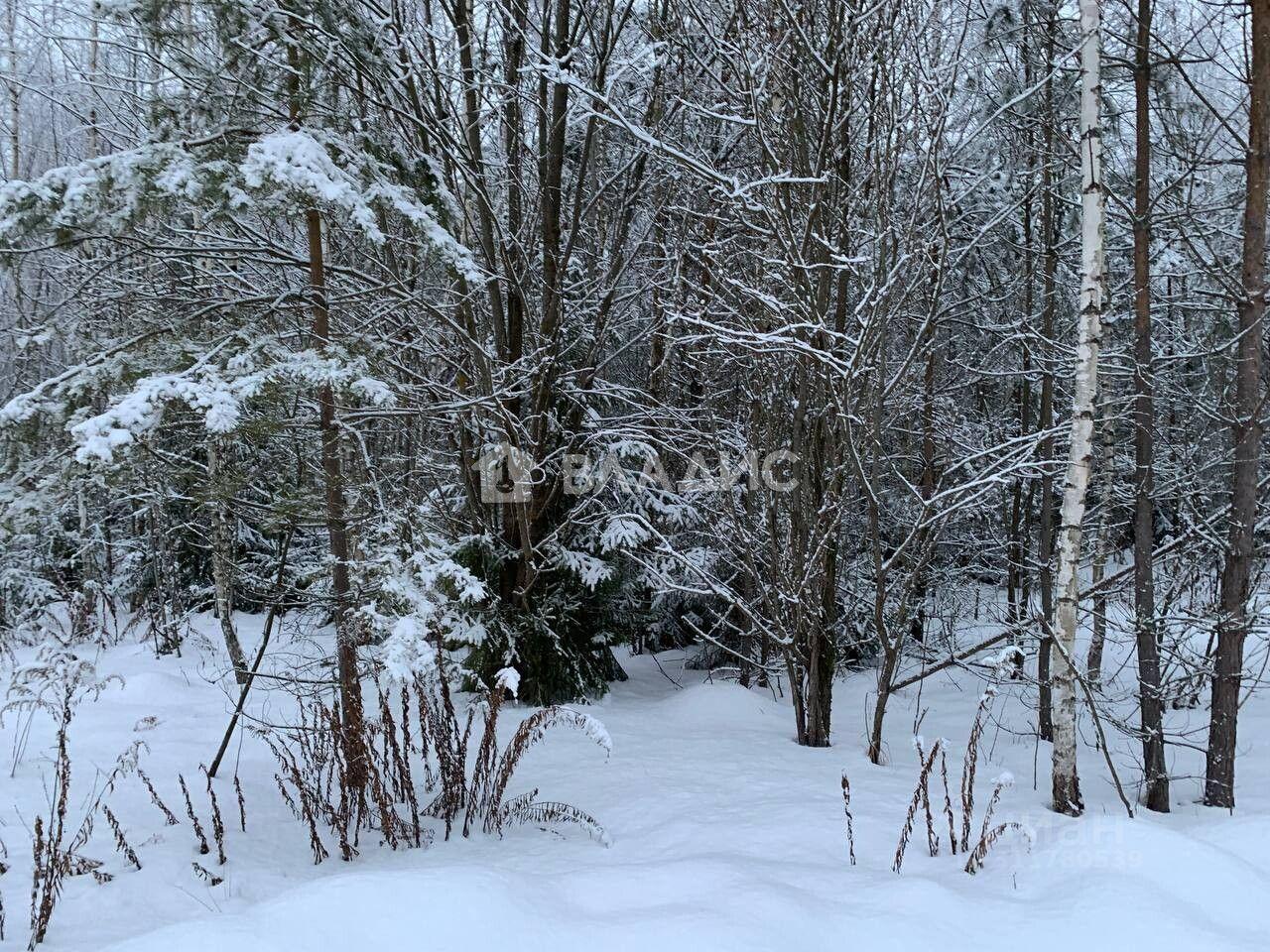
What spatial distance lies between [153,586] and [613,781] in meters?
8.78

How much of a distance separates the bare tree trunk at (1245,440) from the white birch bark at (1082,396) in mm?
1052

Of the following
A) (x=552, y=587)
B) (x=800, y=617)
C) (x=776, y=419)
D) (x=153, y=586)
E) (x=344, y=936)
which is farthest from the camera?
(x=153, y=586)

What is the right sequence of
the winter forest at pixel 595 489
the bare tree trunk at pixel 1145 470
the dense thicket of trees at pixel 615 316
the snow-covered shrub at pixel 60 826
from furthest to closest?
1. the bare tree trunk at pixel 1145 470
2. the dense thicket of trees at pixel 615 316
3. the winter forest at pixel 595 489
4. the snow-covered shrub at pixel 60 826

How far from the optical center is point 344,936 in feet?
9.02

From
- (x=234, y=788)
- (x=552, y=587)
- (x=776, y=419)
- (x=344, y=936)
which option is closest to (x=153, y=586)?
(x=552, y=587)

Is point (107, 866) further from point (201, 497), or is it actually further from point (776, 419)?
point (776, 419)

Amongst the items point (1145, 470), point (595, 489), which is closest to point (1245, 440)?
point (1145, 470)

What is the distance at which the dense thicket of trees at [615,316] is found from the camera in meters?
4.29

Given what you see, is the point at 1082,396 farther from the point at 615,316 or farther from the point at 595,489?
the point at 615,316

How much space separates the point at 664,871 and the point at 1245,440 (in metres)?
4.40

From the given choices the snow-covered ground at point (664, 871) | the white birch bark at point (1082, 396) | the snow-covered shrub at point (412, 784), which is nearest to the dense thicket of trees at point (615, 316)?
the white birch bark at point (1082, 396)

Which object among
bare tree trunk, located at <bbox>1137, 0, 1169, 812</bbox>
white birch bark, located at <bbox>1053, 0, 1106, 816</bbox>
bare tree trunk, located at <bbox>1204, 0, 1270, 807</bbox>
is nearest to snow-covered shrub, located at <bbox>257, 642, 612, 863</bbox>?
white birch bark, located at <bbox>1053, 0, 1106, 816</bbox>

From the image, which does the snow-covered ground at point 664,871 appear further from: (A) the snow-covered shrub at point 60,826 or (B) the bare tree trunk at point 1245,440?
(B) the bare tree trunk at point 1245,440

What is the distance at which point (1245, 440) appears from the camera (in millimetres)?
4910
